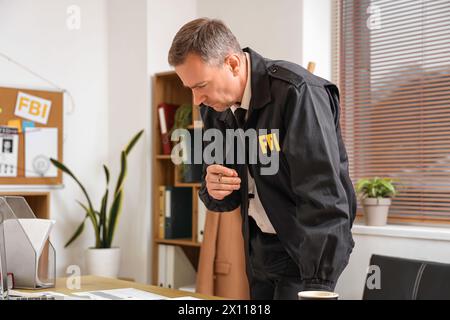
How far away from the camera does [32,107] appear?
424cm

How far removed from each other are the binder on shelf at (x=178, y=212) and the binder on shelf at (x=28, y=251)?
228cm

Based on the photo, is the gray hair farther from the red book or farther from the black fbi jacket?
the red book

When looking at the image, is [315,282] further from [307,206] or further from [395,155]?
[395,155]

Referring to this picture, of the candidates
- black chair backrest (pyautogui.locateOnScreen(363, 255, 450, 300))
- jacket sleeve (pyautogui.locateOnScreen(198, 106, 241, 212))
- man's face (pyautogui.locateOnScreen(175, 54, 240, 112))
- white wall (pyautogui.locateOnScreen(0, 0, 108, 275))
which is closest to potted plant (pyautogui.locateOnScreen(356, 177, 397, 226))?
black chair backrest (pyautogui.locateOnScreen(363, 255, 450, 300))

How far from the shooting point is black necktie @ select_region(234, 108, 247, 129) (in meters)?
1.79

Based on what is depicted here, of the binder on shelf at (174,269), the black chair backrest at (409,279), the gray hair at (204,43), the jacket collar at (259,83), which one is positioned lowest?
the binder on shelf at (174,269)

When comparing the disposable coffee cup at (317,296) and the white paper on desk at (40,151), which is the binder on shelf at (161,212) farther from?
the disposable coffee cup at (317,296)

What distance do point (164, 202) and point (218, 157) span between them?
2.37 m

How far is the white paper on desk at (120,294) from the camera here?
175cm

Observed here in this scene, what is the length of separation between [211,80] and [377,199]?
1961 millimetres

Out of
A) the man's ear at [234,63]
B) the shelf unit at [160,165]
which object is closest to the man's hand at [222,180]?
the man's ear at [234,63]

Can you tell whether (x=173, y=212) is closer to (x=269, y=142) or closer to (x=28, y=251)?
(x=28, y=251)

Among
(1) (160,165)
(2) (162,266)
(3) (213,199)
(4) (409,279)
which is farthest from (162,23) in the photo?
(3) (213,199)
